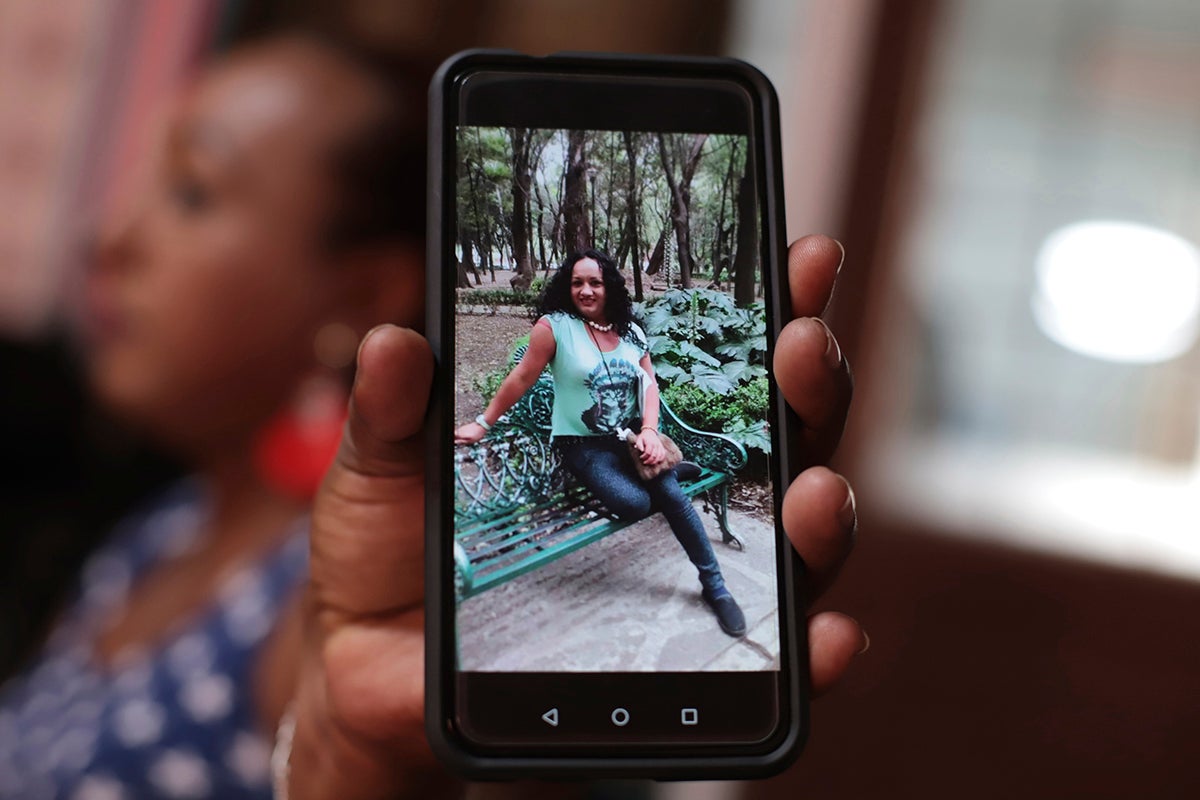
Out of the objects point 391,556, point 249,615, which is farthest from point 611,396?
point 249,615

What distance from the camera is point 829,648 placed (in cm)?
36

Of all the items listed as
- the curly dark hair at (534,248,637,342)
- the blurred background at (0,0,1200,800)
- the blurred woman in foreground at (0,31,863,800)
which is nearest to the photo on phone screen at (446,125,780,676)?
the curly dark hair at (534,248,637,342)

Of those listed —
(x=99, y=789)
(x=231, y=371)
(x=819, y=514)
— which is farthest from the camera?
(x=231, y=371)

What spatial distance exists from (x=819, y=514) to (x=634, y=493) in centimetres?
6

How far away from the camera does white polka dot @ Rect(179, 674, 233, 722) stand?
70 centimetres

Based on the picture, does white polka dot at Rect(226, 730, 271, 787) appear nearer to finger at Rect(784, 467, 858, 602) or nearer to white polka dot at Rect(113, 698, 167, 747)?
white polka dot at Rect(113, 698, 167, 747)

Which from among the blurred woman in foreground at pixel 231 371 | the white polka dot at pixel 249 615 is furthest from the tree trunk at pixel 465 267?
the white polka dot at pixel 249 615

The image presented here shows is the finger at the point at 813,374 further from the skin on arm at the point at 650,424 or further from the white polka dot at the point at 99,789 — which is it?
the white polka dot at the point at 99,789

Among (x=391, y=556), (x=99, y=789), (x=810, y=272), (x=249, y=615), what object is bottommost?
(x=99, y=789)

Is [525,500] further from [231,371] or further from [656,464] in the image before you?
[231,371]

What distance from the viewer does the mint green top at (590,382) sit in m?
0.35

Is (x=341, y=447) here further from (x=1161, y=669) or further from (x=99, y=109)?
Answer: (x=99, y=109)

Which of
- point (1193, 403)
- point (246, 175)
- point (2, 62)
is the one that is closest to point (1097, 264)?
point (1193, 403)

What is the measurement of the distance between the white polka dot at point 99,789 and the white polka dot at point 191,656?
0.08 meters
